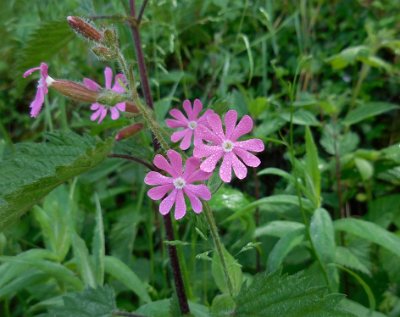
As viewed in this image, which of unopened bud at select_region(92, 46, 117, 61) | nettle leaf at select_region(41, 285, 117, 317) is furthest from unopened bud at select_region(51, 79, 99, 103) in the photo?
nettle leaf at select_region(41, 285, 117, 317)

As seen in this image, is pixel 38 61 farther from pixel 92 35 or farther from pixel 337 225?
pixel 337 225

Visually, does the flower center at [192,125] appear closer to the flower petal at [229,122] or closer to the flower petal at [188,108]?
the flower petal at [188,108]

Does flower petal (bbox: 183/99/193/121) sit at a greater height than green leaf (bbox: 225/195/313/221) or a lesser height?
greater

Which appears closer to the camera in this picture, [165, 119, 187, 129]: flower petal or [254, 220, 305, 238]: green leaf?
[165, 119, 187, 129]: flower petal

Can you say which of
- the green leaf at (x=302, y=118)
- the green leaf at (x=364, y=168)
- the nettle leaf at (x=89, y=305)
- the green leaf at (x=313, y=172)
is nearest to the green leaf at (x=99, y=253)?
the nettle leaf at (x=89, y=305)

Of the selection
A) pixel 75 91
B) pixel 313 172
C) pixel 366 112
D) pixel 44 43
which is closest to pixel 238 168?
pixel 75 91

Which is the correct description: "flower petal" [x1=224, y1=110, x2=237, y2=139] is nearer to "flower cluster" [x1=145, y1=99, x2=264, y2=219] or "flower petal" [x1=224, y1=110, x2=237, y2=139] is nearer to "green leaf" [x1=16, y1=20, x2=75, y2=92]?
"flower cluster" [x1=145, y1=99, x2=264, y2=219]

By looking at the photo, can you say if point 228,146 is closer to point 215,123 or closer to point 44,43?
point 215,123
